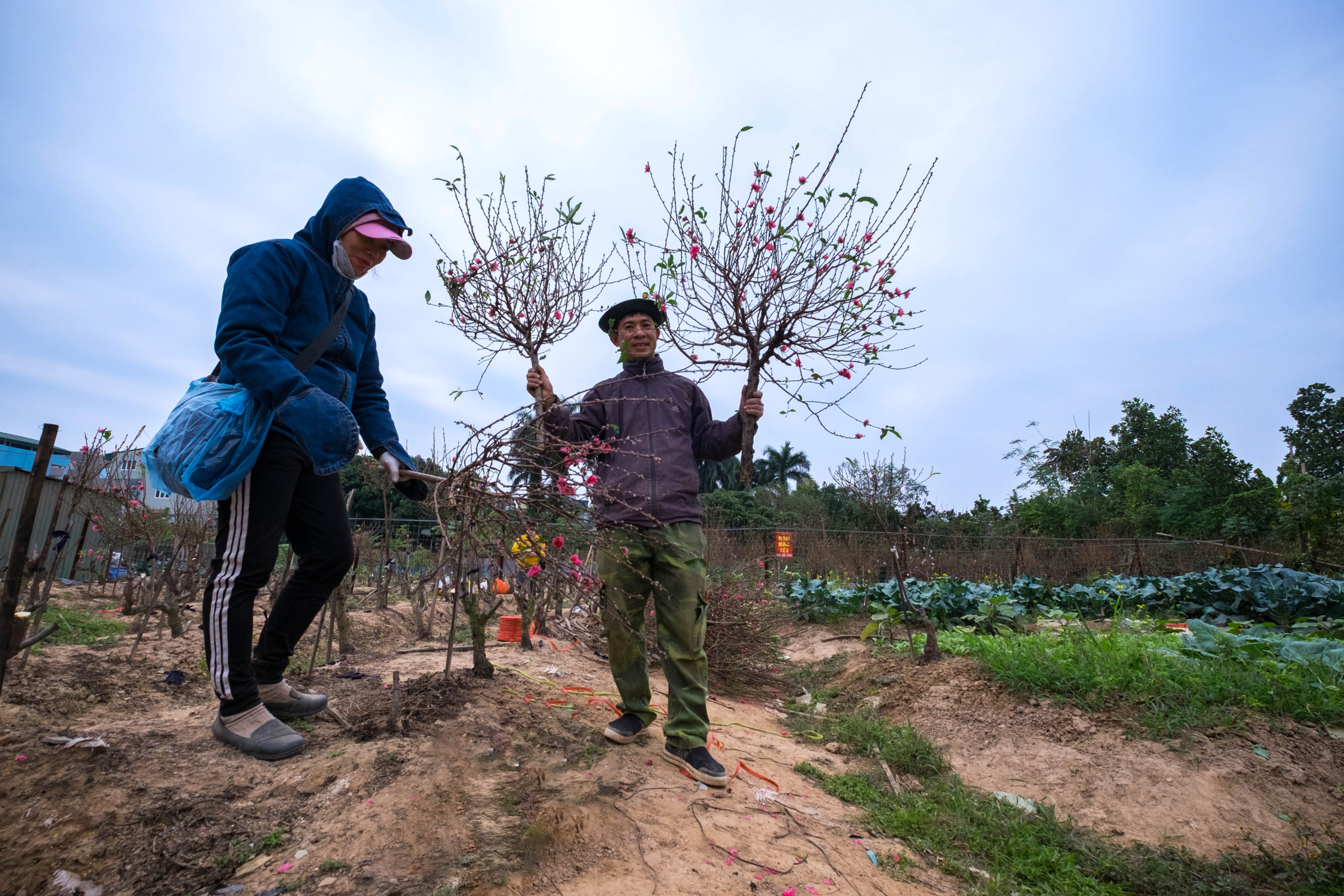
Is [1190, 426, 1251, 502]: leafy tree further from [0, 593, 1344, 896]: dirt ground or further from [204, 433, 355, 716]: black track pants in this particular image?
[204, 433, 355, 716]: black track pants

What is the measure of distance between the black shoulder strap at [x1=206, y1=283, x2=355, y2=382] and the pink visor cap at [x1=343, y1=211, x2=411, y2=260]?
0.79ft

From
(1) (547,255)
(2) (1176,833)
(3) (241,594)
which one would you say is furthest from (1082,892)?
(1) (547,255)

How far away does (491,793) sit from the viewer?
208 cm

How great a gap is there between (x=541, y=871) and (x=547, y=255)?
11.5 ft

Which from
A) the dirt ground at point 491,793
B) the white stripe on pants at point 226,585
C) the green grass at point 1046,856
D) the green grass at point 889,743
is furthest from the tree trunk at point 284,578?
the green grass at point 889,743

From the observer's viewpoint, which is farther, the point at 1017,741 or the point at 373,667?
the point at 373,667

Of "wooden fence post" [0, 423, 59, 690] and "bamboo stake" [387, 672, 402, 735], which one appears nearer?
"wooden fence post" [0, 423, 59, 690]

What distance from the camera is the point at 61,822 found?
1.67 metres

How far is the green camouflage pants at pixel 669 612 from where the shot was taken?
8.36ft

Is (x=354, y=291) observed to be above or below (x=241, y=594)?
above

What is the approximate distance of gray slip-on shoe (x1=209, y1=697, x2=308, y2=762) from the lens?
2.05m

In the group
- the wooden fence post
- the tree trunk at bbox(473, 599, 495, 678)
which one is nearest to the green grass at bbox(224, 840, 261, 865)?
the wooden fence post

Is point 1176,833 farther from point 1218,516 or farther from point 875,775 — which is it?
point 1218,516

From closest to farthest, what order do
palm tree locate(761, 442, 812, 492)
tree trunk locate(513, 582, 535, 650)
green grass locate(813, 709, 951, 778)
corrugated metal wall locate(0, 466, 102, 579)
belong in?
green grass locate(813, 709, 951, 778)
tree trunk locate(513, 582, 535, 650)
corrugated metal wall locate(0, 466, 102, 579)
palm tree locate(761, 442, 812, 492)
